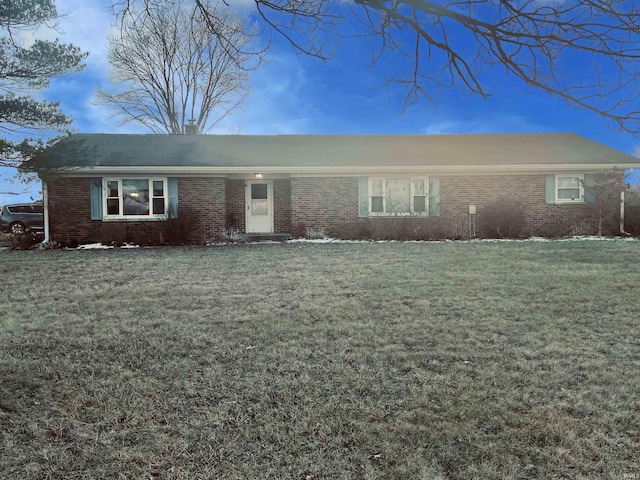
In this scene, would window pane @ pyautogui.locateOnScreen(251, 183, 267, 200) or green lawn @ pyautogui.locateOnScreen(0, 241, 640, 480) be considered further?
window pane @ pyautogui.locateOnScreen(251, 183, 267, 200)

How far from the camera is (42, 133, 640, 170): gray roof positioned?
52.5 ft

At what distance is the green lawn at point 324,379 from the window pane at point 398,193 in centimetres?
882

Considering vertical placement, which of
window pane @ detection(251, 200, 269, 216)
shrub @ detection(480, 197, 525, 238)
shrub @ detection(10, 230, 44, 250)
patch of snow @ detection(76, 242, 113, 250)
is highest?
window pane @ detection(251, 200, 269, 216)

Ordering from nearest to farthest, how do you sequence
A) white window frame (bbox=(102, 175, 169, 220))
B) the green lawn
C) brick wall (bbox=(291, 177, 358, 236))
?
the green lawn
white window frame (bbox=(102, 175, 169, 220))
brick wall (bbox=(291, 177, 358, 236))

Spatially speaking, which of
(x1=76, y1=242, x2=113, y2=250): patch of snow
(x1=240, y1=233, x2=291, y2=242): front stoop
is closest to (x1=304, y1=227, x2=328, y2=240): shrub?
(x1=240, y1=233, x2=291, y2=242): front stoop

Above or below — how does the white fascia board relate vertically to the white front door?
above

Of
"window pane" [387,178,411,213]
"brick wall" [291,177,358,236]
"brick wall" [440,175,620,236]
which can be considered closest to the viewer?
"brick wall" [440,175,620,236]

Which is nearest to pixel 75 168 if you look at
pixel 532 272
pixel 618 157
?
pixel 532 272

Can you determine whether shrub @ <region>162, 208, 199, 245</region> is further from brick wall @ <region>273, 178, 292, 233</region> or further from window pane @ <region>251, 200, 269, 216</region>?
brick wall @ <region>273, 178, 292, 233</region>

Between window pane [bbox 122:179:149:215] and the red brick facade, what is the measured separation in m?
0.49

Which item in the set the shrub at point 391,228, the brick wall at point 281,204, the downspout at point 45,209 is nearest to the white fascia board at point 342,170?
the brick wall at point 281,204

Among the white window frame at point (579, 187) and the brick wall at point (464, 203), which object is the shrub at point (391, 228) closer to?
the brick wall at point (464, 203)

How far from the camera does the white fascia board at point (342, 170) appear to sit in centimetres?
1543

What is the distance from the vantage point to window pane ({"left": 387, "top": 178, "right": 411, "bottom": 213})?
16391 mm
